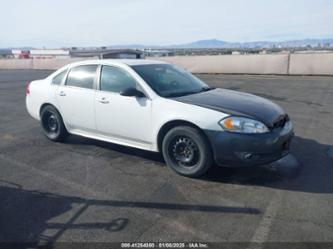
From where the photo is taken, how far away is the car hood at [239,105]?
13.1ft

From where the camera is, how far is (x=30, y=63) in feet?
100.0

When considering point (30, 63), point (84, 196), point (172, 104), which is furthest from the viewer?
point (30, 63)

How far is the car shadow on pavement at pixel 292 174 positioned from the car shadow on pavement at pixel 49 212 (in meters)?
0.77

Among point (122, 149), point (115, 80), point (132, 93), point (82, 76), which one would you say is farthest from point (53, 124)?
point (132, 93)

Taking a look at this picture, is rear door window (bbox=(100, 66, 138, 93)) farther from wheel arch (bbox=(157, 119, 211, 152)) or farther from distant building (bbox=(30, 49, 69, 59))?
distant building (bbox=(30, 49, 69, 59))

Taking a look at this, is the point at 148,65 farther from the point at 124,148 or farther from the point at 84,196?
the point at 84,196

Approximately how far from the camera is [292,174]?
4.26m

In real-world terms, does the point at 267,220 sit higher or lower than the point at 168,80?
lower

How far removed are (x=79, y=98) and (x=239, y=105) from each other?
265cm

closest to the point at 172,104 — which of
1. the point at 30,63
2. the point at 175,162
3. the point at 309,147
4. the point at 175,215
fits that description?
the point at 175,162

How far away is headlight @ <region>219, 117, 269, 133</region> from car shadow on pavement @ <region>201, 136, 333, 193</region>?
0.70m

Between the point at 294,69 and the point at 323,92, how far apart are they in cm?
580

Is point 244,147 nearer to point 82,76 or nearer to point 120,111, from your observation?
point 120,111

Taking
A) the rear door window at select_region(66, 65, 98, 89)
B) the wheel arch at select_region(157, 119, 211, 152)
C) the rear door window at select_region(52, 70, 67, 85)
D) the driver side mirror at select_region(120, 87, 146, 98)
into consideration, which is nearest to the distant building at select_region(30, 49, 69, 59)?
the rear door window at select_region(52, 70, 67, 85)
